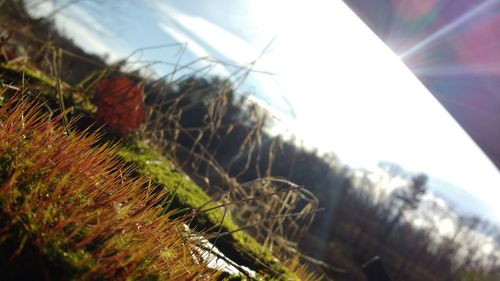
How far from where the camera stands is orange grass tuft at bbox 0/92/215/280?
54 centimetres

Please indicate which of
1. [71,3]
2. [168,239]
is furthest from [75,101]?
[168,239]

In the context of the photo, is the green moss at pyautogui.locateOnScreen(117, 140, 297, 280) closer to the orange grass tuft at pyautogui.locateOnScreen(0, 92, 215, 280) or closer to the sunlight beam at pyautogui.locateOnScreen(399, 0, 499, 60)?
the orange grass tuft at pyautogui.locateOnScreen(0, 92, 215, 280)

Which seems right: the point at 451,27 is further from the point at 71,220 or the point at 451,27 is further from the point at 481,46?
the point at 71,220

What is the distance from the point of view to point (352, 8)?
95cm

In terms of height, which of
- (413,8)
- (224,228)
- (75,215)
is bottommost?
(224,228)

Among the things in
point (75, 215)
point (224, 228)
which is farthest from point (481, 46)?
point (224, 228)

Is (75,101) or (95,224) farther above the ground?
(95,224)

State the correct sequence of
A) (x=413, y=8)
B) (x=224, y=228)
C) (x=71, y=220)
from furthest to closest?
(x=224, y=228)
(x=413, y=8)
(x=71, y=220)

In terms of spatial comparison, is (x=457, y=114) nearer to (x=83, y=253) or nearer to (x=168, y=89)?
(x=83, y=253)

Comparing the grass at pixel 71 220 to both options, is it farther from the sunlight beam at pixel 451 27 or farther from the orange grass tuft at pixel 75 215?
the sunlight beam at pixel 451 27

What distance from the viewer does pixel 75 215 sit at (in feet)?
2.06

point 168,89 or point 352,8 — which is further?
point 168,89

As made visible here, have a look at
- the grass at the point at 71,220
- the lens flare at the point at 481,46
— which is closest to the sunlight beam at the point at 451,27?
the lens flare at the point at 481,46

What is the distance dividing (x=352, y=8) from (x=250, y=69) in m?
1.23
